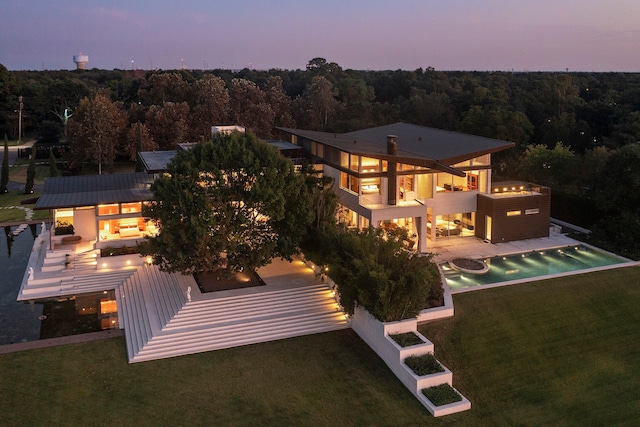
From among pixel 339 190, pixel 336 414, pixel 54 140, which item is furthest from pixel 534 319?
pixel 54 140

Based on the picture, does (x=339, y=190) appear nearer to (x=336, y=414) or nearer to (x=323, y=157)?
(x=323, y=157)

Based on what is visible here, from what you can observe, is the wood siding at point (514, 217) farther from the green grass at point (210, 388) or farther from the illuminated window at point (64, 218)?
the illuminated window at point (64, 218)

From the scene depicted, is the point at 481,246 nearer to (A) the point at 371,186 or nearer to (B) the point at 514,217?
(B) the point at 514,217

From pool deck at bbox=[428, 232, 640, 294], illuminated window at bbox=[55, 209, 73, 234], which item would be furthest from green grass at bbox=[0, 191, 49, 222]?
pool deck at bbox=[428, 232, 640, 294]

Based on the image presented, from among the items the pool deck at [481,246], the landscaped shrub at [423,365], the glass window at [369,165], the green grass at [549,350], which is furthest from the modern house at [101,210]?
the green grass at [549,350]

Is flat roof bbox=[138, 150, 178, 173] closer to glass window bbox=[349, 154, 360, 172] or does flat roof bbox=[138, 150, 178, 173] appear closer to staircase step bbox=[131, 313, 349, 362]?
glass window bbox=[349, 154, 360, 172]

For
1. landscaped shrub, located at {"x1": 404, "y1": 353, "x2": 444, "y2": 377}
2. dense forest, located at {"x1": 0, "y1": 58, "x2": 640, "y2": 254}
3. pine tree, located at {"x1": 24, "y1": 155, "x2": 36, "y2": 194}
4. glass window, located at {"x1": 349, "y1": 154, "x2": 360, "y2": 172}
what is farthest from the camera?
pine tree, located at {"x1": 24, "y1": 155, "x2": 36, "y2": 194}
